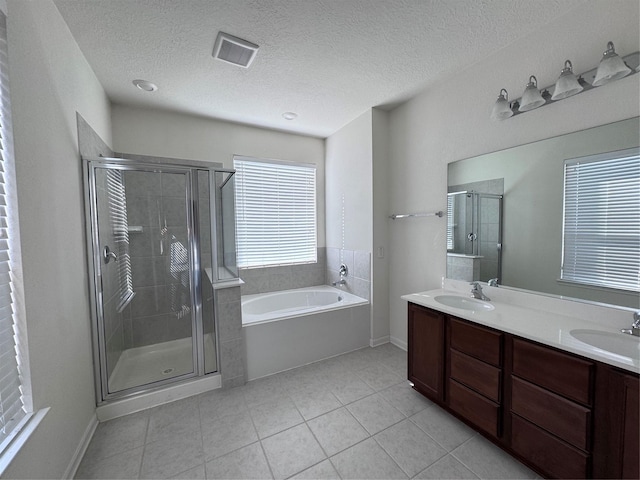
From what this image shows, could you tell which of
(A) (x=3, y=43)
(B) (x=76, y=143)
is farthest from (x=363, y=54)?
(B) (x=76, y=143)

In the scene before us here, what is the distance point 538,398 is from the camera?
1351 millimetres

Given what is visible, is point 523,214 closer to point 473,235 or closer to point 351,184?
point 473,235

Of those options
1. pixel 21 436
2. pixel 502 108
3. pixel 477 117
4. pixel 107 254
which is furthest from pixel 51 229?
pixel 477 117

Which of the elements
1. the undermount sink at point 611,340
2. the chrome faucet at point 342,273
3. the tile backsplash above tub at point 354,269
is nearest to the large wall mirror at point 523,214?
the undermount sink at point 611,340

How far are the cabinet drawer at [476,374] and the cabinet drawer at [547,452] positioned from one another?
0.50 feet

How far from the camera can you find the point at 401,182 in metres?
2.92

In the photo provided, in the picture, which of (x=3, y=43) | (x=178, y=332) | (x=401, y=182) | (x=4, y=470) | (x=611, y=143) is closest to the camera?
(x=4, y=470)

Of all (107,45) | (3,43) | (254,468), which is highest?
(107,45)

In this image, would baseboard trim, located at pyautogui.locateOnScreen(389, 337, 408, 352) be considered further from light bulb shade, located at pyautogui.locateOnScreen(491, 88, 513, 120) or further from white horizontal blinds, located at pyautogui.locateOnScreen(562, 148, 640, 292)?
light bulb shade, located at pyautogui.locateOnScreen(491, 88, 513, 120)

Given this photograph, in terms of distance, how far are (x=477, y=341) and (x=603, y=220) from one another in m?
1.01

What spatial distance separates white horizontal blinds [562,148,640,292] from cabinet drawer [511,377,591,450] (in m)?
0.75

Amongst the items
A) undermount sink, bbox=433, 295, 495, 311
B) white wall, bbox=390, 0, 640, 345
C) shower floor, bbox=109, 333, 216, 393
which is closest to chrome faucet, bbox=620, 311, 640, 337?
undermount sink, bbox=433, 295, 495, 311

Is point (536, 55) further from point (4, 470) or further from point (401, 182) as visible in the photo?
point (4, 470)

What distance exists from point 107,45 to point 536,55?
9.76 ft
